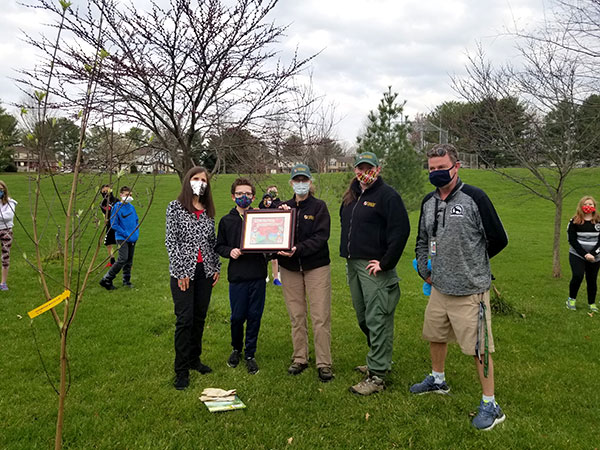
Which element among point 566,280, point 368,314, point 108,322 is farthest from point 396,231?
point 566,280

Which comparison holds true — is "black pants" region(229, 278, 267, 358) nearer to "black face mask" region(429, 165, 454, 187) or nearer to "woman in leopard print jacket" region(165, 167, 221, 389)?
"woman in leopard print jacket" region(165, 167, 221, 389)

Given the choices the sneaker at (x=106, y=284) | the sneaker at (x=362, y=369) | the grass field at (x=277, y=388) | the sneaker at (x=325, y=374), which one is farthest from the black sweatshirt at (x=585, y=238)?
the sneaker at (x=106, y=284)

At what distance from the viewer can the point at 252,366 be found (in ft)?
14.9

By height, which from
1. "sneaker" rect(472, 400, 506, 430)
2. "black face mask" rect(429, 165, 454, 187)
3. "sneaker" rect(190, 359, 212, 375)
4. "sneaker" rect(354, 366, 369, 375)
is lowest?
"sneaker" rect(354, 366, 369, 375)

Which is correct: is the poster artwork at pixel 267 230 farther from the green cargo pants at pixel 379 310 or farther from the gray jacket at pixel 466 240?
the gray jacket at pixel 466 240

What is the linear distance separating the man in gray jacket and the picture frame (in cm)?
149

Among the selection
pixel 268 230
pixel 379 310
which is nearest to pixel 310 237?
pixel 268 230

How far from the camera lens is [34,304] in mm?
7047

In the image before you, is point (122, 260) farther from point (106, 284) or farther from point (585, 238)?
point (585, 238)

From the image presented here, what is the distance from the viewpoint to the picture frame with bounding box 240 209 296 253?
4.31m

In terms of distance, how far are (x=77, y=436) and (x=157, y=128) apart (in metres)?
4.44

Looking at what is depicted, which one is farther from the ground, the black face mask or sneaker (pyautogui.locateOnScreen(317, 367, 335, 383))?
Result: the black face mask

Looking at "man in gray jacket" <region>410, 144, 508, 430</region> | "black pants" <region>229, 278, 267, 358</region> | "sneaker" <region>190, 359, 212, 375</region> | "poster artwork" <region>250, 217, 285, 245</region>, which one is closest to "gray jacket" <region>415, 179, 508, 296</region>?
"man in gray jacket" <region>410, 144, 508, 430</region>

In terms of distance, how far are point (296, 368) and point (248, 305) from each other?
0.89 meters
